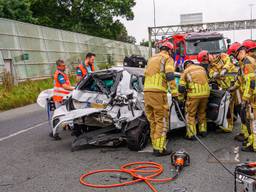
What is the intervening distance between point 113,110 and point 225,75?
268cm

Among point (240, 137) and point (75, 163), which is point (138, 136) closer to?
point (75, 163)

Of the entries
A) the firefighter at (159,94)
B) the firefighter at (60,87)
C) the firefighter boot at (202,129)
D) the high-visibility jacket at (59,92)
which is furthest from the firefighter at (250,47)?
the high-visibility jacket at (59,92)

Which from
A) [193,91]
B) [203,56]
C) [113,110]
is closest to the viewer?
[113,110]

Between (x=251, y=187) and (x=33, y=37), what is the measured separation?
2062cm

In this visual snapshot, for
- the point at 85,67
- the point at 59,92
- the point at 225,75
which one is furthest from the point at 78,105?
the point at 225,75

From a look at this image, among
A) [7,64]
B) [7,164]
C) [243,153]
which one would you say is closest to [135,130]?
[243,153]

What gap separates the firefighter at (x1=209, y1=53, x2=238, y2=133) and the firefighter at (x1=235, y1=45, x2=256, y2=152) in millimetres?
1345

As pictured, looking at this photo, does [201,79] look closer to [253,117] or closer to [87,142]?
[253,117]

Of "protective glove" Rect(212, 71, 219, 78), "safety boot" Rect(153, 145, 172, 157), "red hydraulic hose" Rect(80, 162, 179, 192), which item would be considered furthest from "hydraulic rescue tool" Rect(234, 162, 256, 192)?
"protective glove" Rect(212, 71, 219, 78)

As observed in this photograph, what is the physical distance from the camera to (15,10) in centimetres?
2900

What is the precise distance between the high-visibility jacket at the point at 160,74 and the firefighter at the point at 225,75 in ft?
6.49

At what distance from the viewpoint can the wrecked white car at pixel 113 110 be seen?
595 cm

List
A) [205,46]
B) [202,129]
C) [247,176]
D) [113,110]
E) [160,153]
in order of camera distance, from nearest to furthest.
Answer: [247,176] < [160,153] < [113,110] < [202,129] < [205,46]

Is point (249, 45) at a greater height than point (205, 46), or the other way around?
point (249, 45)
